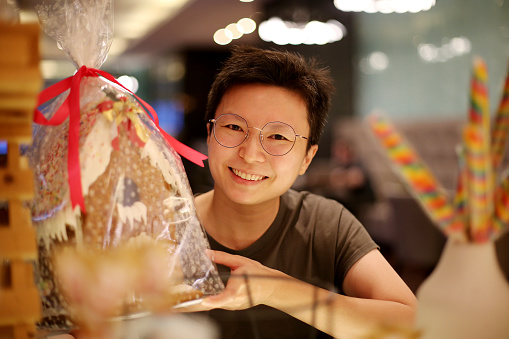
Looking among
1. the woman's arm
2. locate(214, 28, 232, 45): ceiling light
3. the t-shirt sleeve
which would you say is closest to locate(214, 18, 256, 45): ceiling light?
locate(214, 28, 232, 45): ceiling light

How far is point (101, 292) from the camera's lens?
1.65ft

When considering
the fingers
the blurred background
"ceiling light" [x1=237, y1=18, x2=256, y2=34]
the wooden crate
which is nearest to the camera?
the wooden crate

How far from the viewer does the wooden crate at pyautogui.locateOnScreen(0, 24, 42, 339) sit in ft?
1.74

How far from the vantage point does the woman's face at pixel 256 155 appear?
3.38 feet

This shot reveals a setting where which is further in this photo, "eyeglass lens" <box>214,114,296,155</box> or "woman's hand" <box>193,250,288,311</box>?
"eyeglass lens" <box>214,114,296,155</box>

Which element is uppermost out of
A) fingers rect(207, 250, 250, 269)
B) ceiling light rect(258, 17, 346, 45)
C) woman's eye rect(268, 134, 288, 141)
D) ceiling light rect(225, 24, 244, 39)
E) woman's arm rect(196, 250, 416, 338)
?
ceiling light rect(225, 24, 244, 39)

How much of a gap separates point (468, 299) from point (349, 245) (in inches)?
22.1

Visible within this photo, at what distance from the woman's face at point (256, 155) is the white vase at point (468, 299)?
479 mm

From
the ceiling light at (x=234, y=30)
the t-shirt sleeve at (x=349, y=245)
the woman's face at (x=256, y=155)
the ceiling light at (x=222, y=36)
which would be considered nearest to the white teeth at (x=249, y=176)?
the woman's face at (x=256, y=155)

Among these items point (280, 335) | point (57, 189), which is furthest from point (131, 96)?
point (280, 335)

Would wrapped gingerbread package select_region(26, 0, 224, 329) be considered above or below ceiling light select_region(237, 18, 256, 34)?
below

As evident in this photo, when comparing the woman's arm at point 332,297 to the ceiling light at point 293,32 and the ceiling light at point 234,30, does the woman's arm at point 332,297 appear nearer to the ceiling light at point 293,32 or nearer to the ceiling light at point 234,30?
the ceiling light at point 293,32

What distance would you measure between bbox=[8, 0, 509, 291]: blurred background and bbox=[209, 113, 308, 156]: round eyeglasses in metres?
2.79

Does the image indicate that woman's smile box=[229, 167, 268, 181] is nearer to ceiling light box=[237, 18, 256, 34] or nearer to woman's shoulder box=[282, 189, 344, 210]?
woman's shoulder box=[282, 189, 344, 210]
